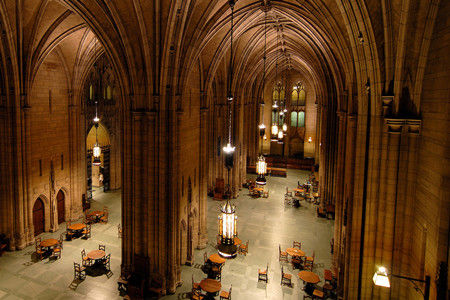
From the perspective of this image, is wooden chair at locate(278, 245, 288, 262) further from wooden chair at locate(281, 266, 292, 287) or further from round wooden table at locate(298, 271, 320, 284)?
round wooden table at locate(298, 271, 320, 284)

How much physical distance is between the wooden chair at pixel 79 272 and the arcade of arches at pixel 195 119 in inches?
84.4

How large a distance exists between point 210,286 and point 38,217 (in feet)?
35.6

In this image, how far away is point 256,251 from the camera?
624 inches

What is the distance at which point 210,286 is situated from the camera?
11.7 m

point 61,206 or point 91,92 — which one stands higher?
point 91,92

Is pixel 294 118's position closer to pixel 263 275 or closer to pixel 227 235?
pixel 263 275

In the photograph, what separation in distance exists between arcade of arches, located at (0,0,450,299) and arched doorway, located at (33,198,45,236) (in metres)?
0.07

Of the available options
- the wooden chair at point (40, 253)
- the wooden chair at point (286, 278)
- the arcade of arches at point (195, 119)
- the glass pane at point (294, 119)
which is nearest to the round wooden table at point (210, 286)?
the arcade of arches at point (195, 119)

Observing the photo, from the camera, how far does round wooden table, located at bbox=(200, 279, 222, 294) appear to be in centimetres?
1143

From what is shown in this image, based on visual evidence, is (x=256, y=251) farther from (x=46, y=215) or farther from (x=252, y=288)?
(x=46, y=215)

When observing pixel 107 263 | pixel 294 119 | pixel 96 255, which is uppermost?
pixel 294 119

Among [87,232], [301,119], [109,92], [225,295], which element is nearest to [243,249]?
[225,295]

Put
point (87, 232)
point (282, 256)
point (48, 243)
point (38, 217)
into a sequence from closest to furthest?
1. point (48, 243)
2. point (282, 256)
3. point (87, 232)
4. point (38, 217)

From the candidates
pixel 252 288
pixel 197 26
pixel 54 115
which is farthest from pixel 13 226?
pixel 197 26
